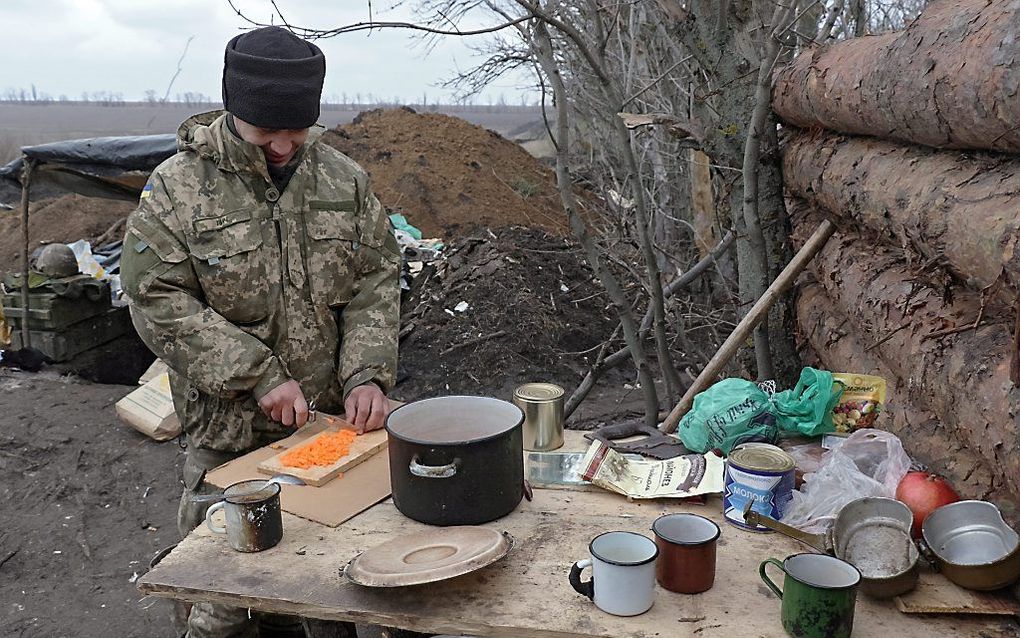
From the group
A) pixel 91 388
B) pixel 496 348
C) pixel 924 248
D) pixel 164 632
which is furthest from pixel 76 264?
pixel 924 248

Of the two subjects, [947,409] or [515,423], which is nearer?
[515,423]

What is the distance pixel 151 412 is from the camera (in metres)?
6.23

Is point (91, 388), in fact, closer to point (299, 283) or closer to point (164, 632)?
point (164, 632)

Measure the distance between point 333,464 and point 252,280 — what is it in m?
0.80

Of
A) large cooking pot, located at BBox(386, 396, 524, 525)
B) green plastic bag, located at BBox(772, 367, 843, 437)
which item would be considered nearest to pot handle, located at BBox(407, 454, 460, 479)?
large cooking pot, located at BBox(386, 396, 524, 525)

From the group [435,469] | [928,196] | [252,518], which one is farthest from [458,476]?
[928,196]

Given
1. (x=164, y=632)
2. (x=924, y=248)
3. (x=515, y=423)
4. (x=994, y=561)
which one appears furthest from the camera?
(x=164, y=632)

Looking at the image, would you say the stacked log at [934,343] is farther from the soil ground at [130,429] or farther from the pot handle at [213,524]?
the soil ground at [130,429]

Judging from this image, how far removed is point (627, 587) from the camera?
1.67 m

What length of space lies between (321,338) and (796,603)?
196 centimetres

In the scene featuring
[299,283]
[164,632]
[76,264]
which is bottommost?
[164,632]

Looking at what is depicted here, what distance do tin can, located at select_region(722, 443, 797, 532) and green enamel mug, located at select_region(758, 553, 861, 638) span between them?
38 cm

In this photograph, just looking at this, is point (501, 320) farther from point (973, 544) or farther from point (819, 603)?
point (819, 603)

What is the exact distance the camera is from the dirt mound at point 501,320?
806 centimetres
